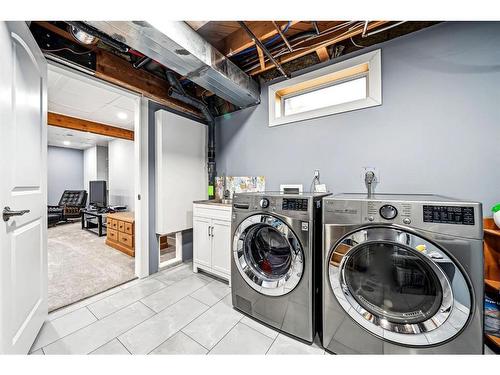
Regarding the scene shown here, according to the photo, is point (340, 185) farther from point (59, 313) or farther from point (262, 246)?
point (59, 313)

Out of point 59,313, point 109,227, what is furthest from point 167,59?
point 109,227

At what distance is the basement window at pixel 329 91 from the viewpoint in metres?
1.65

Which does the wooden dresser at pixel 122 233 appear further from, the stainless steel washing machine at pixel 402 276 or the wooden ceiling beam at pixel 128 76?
the stainless steel washing machine at pixel 402 276

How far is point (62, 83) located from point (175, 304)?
316cm

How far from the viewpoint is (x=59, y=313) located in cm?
157

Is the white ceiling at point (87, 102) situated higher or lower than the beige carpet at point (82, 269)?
higher

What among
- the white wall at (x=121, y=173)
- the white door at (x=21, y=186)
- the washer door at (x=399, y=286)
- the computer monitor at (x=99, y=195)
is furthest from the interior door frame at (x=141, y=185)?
the computer monitor at (x=99, y=195)

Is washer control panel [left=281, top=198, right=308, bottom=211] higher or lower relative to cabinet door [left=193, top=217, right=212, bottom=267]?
higher

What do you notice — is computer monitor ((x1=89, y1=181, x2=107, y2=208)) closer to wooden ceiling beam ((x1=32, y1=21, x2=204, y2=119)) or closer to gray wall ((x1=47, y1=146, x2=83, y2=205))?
gray wall ((x1=47, y1=146, x2=83, y2=205))

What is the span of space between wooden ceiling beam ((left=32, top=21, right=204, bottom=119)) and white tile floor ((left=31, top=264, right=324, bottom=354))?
2125 mm

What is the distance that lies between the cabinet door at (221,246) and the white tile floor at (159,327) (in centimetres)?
23

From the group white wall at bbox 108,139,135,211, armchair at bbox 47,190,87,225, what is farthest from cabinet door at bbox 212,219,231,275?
armchair at bbox 47,190,87,225

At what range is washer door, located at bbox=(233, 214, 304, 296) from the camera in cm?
128

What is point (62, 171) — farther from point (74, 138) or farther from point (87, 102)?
point (87, 102)
